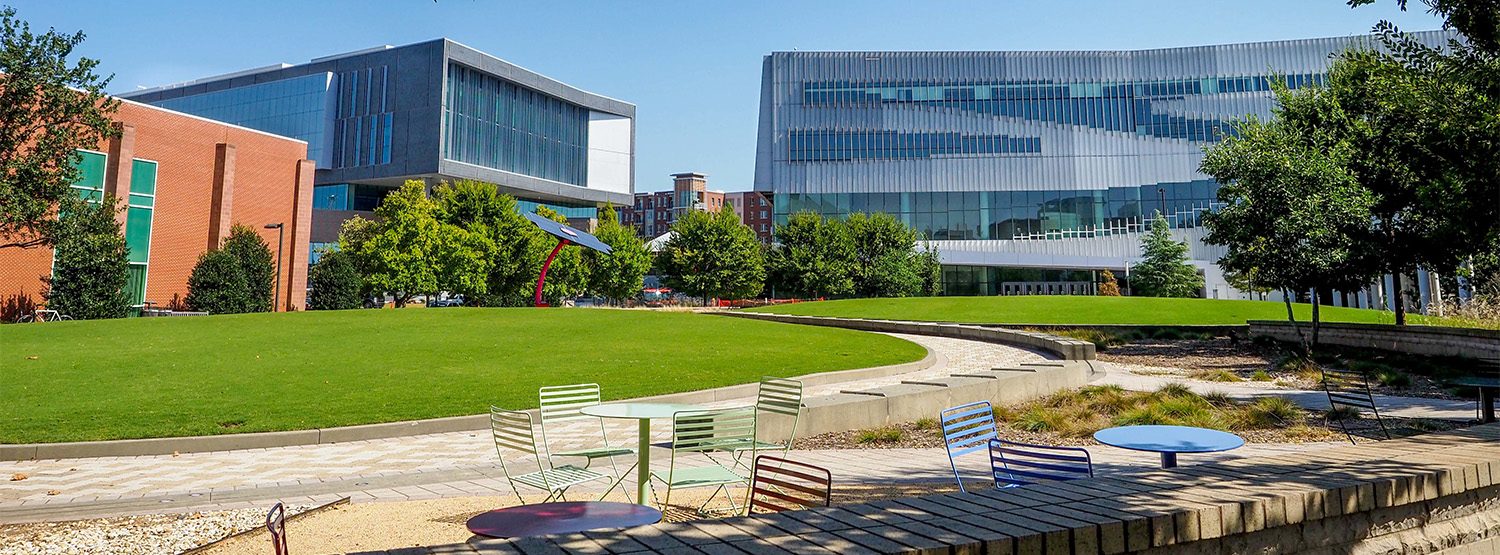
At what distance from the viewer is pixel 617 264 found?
65812mm

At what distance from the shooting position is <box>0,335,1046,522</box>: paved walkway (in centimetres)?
768

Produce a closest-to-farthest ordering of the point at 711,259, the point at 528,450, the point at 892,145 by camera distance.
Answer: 1. the point at 528,450
2. the point at 711,259
3. the point at 892,145

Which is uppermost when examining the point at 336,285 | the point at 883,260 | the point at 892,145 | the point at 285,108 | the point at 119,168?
the point at 285,108

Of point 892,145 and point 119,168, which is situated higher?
point 892,145

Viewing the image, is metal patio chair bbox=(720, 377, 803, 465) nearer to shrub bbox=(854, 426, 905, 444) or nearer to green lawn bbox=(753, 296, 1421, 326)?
shrub bbox=(854, 426, 905, 444)

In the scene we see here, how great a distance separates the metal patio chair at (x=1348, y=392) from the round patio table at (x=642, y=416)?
813 centimetres

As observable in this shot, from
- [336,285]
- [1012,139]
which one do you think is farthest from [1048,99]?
[336,285]

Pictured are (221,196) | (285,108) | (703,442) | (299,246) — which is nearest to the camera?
(703,442)

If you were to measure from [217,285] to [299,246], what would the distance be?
11.3 metres

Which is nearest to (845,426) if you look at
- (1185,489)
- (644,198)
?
(1185,489)

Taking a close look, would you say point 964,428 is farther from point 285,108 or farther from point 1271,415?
point 285,108

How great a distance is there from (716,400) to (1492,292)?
77.3ft

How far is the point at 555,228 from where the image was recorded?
42.4 metres

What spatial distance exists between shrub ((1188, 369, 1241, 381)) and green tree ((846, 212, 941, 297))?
4655cm
